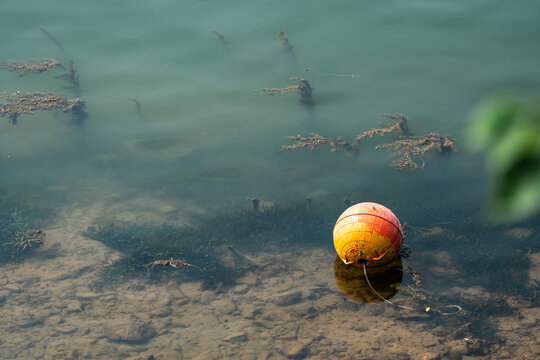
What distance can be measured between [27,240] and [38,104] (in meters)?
4.25

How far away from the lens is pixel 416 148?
9.17 meters

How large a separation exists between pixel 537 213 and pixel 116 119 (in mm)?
8311

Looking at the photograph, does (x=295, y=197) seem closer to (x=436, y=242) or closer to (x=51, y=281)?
(x=436, y=242)

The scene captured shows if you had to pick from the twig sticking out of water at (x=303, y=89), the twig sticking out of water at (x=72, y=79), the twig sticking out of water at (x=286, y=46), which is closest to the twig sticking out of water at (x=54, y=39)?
the twig sticking out of water at (x=72, y=79)

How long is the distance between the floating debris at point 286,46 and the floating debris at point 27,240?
6831mm

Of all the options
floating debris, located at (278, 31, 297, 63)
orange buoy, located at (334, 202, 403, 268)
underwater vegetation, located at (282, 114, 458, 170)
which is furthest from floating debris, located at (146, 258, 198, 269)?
floating debris, located at (278, 31, 297, 63)

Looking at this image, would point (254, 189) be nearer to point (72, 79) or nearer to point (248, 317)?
point (248, 317)

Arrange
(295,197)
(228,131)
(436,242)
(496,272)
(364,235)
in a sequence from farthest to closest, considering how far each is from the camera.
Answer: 1. (228,131)
2. (295,197)
3. (436,242)
4. (496,272)
5. (364,235)

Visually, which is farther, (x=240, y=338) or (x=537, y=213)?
(x=537, y=213)

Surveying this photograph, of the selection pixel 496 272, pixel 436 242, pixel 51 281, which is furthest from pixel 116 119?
pixel 496 272

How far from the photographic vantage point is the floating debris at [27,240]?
8023 mm

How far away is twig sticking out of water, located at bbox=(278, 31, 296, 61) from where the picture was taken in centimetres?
1205

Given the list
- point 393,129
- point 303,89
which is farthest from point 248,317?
point 303,89

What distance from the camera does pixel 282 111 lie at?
10.8m
